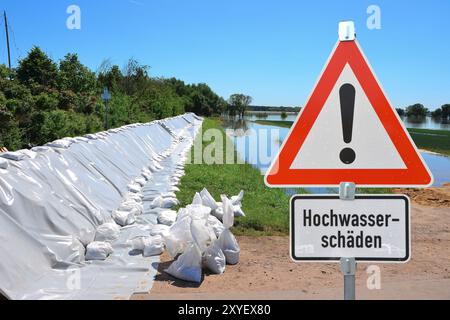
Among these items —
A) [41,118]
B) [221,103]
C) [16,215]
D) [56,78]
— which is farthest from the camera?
[221,103]

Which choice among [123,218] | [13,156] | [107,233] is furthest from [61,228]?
[123,218]

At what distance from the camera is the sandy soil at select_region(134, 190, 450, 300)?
3.99m

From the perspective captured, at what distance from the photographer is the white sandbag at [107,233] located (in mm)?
5367

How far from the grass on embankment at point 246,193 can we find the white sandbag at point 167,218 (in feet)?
2.97

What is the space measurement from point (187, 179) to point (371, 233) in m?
8.65

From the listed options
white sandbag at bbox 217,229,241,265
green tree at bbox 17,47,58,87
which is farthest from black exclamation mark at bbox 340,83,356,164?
green tree at bbox 17,47,58,87

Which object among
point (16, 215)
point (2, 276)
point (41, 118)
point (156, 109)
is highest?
point (156, 109)

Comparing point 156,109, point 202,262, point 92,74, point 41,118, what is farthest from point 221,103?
point 202,262

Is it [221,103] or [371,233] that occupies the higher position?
[221,103]

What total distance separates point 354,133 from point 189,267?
9.39 feet

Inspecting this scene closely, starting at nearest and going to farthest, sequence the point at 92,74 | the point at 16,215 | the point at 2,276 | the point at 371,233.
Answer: the point at 371,233 < the point at 2,276 < the point at 16,215 < the point at 92,74

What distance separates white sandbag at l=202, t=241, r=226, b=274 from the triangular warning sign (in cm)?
281
